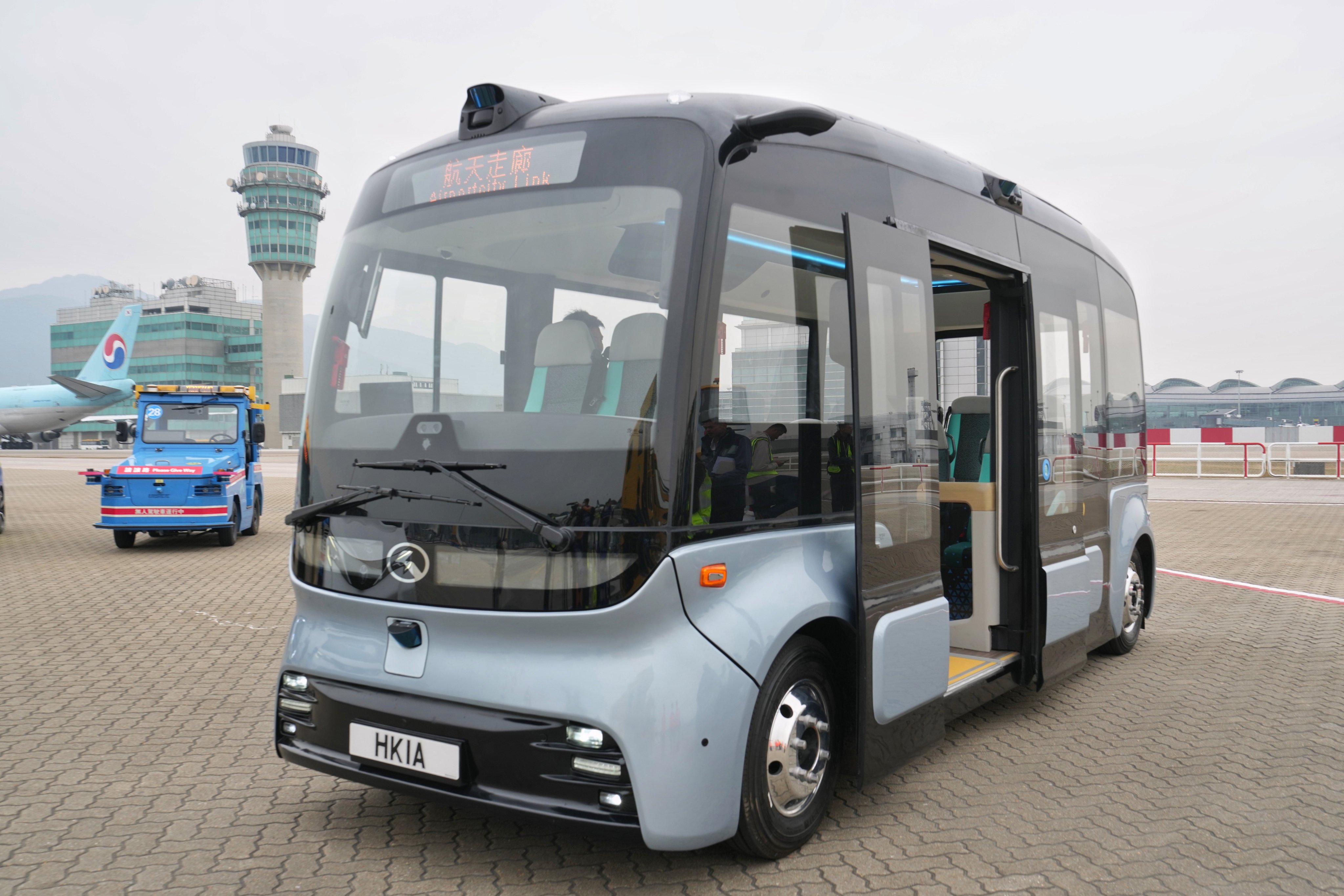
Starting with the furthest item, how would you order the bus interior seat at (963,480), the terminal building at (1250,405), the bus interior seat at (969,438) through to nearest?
the terminal building at (1250,405) < the bus interior seat at (969,438) < the bus interior seat at (963,480)

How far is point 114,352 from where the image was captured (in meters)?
55.0

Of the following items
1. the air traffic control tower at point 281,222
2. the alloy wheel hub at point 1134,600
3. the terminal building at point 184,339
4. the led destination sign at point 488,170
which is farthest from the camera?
the terminal building at point 184,339

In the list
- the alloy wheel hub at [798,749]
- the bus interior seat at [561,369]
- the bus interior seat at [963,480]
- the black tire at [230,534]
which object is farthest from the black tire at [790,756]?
the black tire at [230,534]

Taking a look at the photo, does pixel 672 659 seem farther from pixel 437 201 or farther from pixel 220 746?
pixel 220 746

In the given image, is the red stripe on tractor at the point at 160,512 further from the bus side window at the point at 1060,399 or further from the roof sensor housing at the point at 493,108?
the bus side window at the point at 1060,399

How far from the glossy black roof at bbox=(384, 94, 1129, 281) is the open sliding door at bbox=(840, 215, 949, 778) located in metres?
0.35

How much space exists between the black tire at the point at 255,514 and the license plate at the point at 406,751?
12.3 meters

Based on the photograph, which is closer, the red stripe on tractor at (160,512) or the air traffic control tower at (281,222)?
the red stripe on tractor at (160,512)

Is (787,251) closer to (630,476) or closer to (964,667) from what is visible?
(630,476)

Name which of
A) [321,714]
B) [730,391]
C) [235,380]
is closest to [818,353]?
[730,391]

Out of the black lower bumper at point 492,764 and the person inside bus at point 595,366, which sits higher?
the person inside bus at point 595,366

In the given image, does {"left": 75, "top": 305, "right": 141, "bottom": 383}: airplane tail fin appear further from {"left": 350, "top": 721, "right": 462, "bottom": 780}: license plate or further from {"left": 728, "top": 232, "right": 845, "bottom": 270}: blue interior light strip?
{"left": 728, "top": 232, "right": 845, "bottom": 270}: blue interior light strip

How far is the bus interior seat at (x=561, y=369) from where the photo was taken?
3246 mm

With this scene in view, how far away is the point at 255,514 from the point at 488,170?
12901 millimetres
